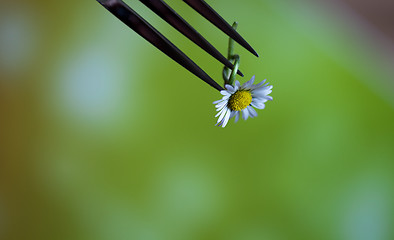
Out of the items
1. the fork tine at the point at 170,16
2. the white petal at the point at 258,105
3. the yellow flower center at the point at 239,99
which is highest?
the white petal at the point at 258,105

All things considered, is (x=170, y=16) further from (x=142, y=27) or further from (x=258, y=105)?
(x=258, y=105)

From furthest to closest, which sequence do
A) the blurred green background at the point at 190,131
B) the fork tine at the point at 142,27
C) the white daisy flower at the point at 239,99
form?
the blurred green background at the point at 190,131 < the white daisy flower at the point at 239,99 < the fork tine at the point at 142,27

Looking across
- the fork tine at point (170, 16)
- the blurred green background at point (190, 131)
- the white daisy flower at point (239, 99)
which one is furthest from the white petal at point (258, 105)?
the blurred green background at point (190, 131)

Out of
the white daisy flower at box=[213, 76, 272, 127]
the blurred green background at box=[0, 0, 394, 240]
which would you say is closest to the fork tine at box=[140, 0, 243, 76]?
the white daisy flower at box=[213, 76, 272, 127]

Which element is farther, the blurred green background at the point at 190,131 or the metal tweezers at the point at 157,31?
the blurred green background at the point at 190,131

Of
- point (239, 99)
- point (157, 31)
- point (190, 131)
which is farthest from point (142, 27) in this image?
point (190, 131)

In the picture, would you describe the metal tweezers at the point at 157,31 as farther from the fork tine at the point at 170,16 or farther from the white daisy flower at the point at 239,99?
the white daisy flower at the point at 239,99
